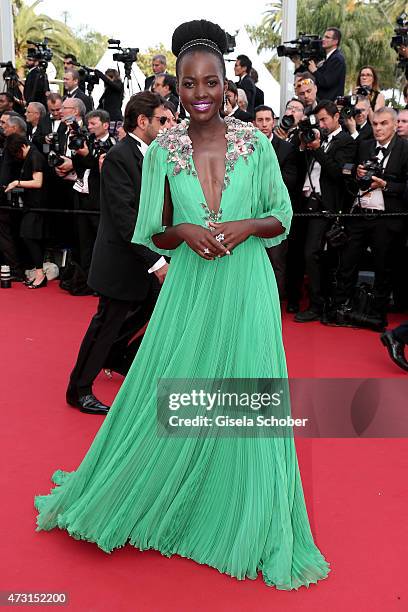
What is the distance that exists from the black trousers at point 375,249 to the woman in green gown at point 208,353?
3424 millimetres

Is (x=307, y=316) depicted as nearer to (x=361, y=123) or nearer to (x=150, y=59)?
(x=361, y=123)

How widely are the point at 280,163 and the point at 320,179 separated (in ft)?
1.13

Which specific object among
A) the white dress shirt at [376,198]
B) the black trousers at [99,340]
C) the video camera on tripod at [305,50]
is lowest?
the black trousers at [99,340]

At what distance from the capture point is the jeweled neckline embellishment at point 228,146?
236cm

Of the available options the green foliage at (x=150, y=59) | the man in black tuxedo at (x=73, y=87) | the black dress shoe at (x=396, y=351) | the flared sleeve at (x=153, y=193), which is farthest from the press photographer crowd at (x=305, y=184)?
the green foliage at (x=150, y=59)

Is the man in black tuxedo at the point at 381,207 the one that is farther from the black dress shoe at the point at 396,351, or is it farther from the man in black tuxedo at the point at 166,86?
the man in black tuxedo at the point at 166,86

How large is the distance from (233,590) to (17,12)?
83.8 ft

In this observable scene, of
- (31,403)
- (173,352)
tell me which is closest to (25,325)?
(31,403)

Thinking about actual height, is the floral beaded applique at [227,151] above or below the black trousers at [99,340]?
above

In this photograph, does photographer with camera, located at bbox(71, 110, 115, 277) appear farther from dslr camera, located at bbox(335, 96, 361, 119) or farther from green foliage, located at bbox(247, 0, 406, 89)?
green foliage, located at bbox(247, 0, 406, 89)

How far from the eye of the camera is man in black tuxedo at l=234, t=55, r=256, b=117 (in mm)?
8406

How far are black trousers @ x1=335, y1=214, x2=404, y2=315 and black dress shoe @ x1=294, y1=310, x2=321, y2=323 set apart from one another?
0.24 meters

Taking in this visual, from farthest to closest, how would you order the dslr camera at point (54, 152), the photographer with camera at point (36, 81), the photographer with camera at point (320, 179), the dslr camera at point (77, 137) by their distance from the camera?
the photographer with camera at point (36, 81) < the dslr camera at point (54, 152) < the dslr camera at point (77, 137) < the photographer with camera at point (320, 179)

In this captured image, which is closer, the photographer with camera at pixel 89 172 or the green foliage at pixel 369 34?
the photographer with camera at pixel 89 172
